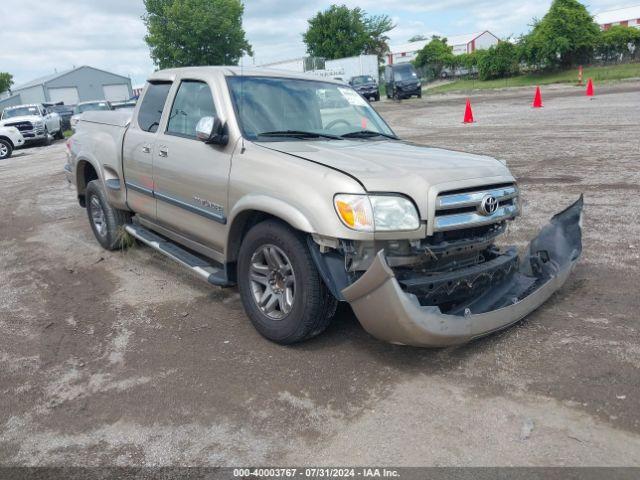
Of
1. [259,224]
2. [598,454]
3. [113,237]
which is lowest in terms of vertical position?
[598,454]

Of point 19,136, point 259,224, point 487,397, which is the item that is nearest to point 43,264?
point 259,224

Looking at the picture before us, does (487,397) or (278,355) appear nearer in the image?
(487,397)

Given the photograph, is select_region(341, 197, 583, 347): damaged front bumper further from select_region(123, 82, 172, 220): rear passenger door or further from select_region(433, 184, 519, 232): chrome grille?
select_region(123, 82, 172, 220): rear passenger door

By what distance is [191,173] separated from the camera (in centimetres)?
468

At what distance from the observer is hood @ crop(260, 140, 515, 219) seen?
352 cm

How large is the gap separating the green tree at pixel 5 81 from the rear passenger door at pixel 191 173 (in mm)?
102913

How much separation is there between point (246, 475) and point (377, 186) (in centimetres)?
175

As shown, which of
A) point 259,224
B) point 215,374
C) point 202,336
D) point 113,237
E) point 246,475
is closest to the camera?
point 246,475

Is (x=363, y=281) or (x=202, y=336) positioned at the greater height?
(x=363, y=281)

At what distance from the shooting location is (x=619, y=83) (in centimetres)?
3278

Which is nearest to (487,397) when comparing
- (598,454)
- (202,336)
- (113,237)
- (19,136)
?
(598,454)

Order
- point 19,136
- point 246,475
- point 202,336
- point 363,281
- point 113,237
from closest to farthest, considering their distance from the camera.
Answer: point 246,475, point 363,281, point 202,336, point 113,237, point 19,136

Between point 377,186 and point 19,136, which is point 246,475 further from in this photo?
point 19,136

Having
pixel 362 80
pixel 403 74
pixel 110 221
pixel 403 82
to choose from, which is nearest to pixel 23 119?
pixel 110 221
